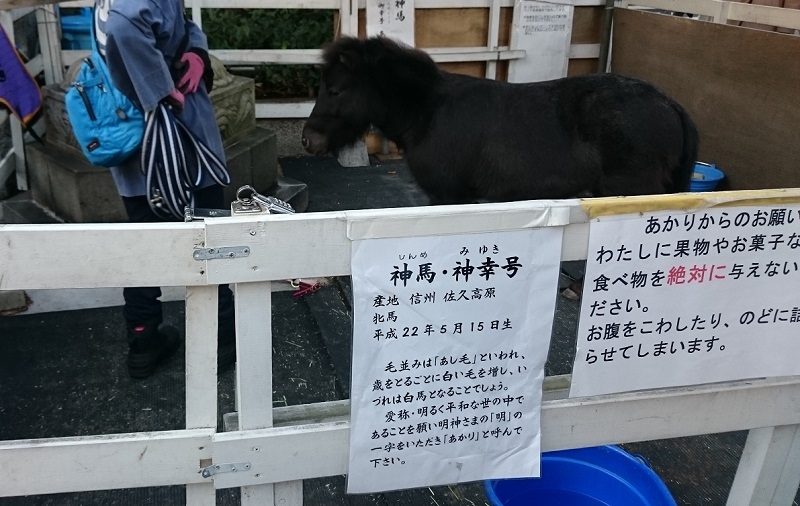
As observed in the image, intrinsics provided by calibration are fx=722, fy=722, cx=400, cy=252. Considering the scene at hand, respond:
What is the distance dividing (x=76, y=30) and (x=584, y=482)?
16.1ft

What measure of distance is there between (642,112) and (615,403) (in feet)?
7.28

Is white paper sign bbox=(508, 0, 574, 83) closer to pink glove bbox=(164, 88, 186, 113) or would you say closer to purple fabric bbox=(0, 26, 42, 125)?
purple fabric bbox=(0, 26, 42, 125)

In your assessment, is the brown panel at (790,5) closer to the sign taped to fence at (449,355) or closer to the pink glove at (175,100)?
the pink glove at (175,100)

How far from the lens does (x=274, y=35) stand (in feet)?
21.7

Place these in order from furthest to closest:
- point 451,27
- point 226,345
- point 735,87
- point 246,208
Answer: point 451,27 < point 735,87 < point 226,345 < point 246,208

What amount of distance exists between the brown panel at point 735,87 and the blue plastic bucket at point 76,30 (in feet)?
15.1

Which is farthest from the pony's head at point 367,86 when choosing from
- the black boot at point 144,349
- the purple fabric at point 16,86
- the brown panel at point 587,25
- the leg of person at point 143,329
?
the brown panel at point 587,25

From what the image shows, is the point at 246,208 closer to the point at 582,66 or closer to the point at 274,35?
the point at 274,35

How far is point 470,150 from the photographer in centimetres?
390

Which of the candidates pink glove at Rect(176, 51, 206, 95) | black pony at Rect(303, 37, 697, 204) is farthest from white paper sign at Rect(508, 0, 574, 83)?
pink glove at Rect(176, 51, 206, 95)

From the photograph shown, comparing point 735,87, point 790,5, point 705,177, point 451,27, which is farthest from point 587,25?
point 705,177

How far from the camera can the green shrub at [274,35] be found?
21.1 feet

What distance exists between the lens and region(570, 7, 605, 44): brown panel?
689 cm

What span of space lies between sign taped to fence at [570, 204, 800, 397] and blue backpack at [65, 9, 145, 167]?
1.95 metres
